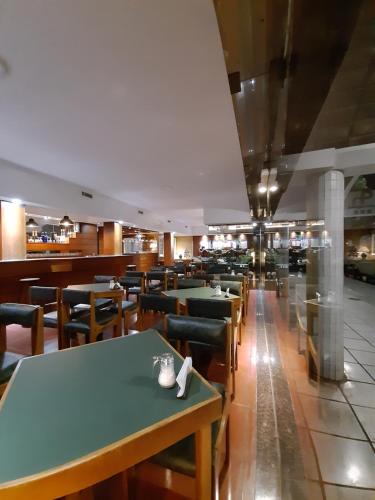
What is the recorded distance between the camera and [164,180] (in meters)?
4.54

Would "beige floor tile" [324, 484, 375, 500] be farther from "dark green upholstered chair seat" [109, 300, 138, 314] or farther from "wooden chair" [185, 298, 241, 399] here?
"dark green upholstered chair seat" [109, 300, 138, 314]

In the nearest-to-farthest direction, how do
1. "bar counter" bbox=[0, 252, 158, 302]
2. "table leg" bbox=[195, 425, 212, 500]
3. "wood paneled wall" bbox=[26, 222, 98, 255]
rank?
"table leg" bbox=[195, 425, 212, 500], "bar counter" bbox=[0, 252, 158, 302], "wood paneled wall" bbox=[26, 222, 98, 255]

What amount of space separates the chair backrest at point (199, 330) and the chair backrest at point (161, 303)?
63 cm

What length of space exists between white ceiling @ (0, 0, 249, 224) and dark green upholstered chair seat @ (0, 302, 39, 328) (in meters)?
1.81

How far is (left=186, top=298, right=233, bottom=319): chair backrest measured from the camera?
240 cm

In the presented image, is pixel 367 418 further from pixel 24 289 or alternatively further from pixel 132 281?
pixel 24 289

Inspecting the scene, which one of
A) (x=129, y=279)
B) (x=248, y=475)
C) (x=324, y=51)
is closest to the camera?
(x=248, y=475)

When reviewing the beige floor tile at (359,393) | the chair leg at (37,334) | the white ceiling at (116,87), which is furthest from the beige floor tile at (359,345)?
the chair leg at (37,334)

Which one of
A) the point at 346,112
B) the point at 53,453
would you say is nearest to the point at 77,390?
the point at 53,453

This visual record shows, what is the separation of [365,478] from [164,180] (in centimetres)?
441

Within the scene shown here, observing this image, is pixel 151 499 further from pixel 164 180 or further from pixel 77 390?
pixel 164 180

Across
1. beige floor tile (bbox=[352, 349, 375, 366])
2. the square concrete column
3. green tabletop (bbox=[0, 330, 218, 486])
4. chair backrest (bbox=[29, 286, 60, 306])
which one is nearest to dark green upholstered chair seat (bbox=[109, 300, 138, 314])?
chair backrest (bbox=[29, 286, 60, 306])

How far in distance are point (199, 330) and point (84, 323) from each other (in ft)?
5.72

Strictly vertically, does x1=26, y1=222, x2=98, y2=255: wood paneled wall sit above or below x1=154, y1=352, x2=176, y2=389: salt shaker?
above
